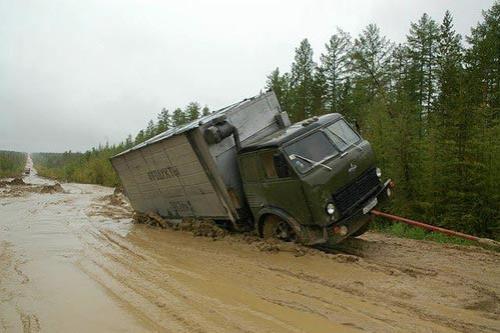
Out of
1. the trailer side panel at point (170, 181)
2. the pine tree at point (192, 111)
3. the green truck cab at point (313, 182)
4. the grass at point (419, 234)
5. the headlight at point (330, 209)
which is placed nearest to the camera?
the headlight at point (330, 209)

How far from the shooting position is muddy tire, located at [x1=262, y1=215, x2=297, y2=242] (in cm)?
798

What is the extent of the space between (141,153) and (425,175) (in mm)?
7638

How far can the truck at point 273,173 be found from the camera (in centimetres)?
730

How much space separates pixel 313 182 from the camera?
23.5 ft

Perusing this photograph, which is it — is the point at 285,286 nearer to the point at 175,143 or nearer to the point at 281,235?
the point at 281,235

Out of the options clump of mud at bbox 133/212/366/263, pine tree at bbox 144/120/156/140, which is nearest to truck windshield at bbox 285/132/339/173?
clump of mud at bbox 133/212/366/263

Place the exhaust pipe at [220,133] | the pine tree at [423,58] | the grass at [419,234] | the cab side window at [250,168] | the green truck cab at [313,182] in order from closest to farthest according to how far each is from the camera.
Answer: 1. the green truck cab at [313,182]
2. the cab side window at [250,168]
3. the exhaust pipe at [220,133]
4. the grass at [419,234]
5. the pine tree at [423,58]

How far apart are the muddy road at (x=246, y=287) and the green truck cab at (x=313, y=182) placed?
46 centimetres

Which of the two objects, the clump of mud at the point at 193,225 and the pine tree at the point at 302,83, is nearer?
the clump of mud at the point at 193,225

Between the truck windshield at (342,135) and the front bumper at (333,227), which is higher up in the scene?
the truck windshield at (342,135)

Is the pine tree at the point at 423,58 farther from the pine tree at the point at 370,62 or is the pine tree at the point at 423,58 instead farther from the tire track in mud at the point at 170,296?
the tire track in mud at the point at 170,296

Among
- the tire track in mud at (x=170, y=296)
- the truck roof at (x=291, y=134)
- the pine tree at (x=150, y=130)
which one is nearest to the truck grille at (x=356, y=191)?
the truck roof at (x=291, y=134)

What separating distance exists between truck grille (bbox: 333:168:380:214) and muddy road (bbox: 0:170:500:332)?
0.84m

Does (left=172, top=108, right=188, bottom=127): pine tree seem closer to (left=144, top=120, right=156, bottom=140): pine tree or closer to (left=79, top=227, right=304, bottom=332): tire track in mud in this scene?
(left=144, top=120, right=156, bottom=140): pine tree
